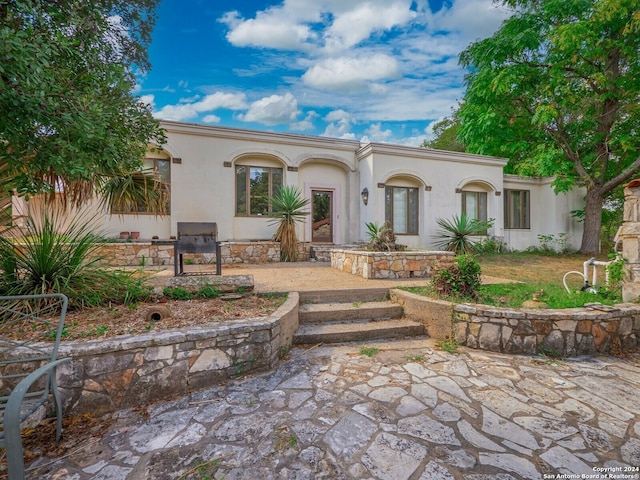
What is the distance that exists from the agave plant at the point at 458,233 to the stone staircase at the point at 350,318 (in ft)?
19.7

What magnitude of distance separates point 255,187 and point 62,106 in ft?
23.4

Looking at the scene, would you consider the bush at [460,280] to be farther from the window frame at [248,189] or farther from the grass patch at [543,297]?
the window frame at [248,189]

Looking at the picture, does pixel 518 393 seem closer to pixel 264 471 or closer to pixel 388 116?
pixel 264 471

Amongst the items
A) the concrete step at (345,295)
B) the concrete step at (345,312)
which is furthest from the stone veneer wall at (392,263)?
the concrete step at (345,312)

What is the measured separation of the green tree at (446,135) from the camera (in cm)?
1795

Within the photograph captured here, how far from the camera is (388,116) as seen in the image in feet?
42.0

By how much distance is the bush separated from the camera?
404 cm

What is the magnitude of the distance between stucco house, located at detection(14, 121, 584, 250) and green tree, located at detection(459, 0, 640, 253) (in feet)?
4.54

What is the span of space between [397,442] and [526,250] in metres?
12.8

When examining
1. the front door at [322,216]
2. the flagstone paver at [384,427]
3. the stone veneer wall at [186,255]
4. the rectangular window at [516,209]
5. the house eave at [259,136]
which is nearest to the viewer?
the flagstone paver at [384,427]

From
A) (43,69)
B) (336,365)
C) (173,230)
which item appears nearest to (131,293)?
(43,69)

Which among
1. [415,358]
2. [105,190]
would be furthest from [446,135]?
[105,190]

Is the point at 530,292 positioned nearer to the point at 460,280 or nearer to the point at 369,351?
the point at 460,280

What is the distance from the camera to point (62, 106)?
240 cm
